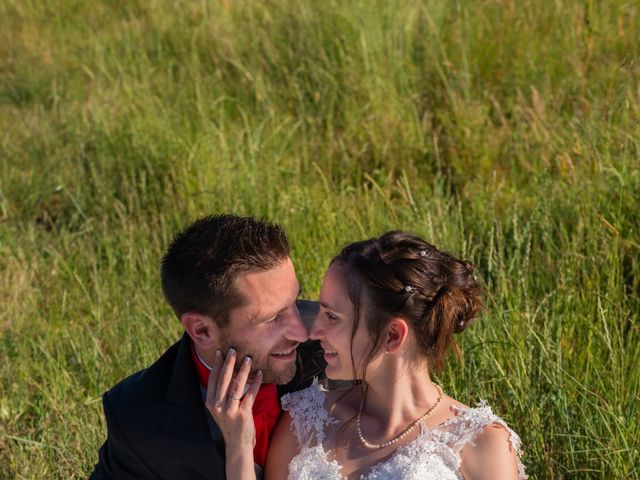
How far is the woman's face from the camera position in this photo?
2.85 metres

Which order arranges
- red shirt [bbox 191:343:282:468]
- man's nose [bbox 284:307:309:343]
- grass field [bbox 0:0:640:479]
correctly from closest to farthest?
man's nose [bbox 284:307:309:343]
red shirt [bbox 191:343:282:468]
grass field [bbox 0:0:640:479]

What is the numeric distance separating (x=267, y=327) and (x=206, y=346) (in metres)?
0.20

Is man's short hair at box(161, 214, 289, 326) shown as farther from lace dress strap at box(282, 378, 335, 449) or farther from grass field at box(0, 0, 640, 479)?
grass field at box(0, 0, 640, 479)

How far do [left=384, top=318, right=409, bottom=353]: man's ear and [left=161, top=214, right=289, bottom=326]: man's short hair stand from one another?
41 centimetres

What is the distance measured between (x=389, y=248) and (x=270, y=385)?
58cm

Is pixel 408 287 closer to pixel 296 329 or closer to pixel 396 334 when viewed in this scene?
pixel 396 334

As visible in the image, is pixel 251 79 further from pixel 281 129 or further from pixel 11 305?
pixel 11 305

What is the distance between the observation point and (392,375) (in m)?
2.92

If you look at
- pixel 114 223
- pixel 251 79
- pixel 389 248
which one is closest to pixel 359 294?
pixel 389 248

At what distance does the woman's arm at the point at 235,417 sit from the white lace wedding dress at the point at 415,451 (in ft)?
0.54

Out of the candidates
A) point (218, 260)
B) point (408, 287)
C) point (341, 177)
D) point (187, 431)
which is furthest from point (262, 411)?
point (341, 177)

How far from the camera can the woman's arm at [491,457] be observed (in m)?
2.70

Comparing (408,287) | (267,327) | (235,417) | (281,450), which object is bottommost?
(281,450)

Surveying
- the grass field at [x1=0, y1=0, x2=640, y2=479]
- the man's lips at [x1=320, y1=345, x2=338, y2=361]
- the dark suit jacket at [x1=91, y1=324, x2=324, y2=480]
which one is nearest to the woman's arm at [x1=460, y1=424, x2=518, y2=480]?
the man's lips at [x1=320, y1=345, x2=338, y2=361]
